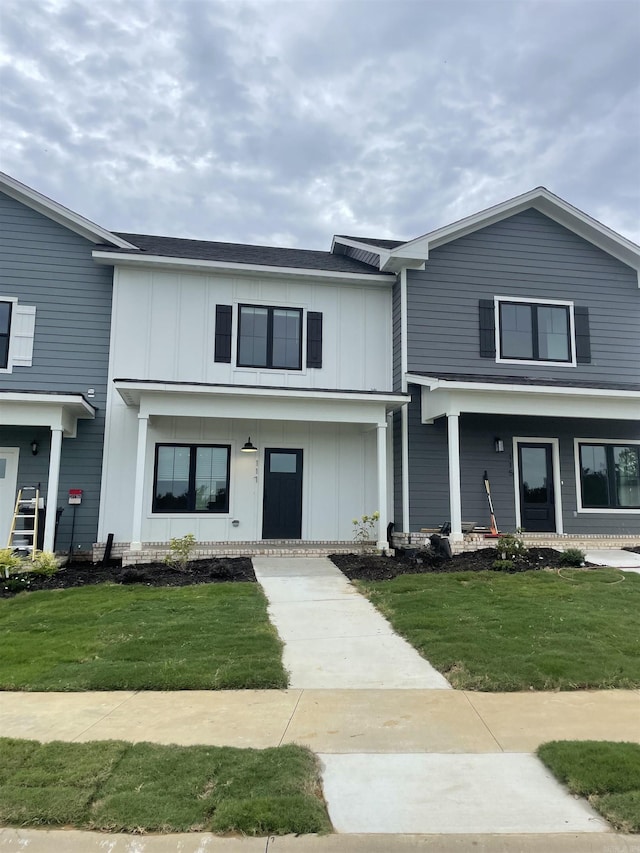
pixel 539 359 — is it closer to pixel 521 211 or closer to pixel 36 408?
pixel 521 211

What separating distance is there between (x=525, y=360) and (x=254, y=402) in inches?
250

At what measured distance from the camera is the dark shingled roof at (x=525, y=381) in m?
11.5

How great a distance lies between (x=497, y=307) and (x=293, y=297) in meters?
4.71

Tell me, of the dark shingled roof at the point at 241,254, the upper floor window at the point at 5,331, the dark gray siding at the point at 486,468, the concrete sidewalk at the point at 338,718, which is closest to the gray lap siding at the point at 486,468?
the dark gray siding at the point at 486,468

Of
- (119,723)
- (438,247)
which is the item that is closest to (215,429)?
(438,247)

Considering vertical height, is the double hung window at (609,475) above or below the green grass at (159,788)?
above

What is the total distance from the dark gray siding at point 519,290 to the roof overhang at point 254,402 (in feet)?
5.48

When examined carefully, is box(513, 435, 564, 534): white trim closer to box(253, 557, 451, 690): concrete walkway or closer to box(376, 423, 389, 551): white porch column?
box(376, 423, 389, 551): white porch column

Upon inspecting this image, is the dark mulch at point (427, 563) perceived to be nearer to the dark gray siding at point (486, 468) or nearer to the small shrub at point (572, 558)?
the small shrub at point (572, 558)

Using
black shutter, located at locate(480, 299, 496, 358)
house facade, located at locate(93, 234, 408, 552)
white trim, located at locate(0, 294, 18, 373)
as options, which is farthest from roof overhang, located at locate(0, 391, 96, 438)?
black shutter, located at locate(480, 299, 496, 358)

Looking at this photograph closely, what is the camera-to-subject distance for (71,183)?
24.1m

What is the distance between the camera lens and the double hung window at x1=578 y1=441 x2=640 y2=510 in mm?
12883

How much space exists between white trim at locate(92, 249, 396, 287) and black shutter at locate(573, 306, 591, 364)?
4.52m

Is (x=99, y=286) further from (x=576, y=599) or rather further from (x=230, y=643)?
(x=576, y=599)
